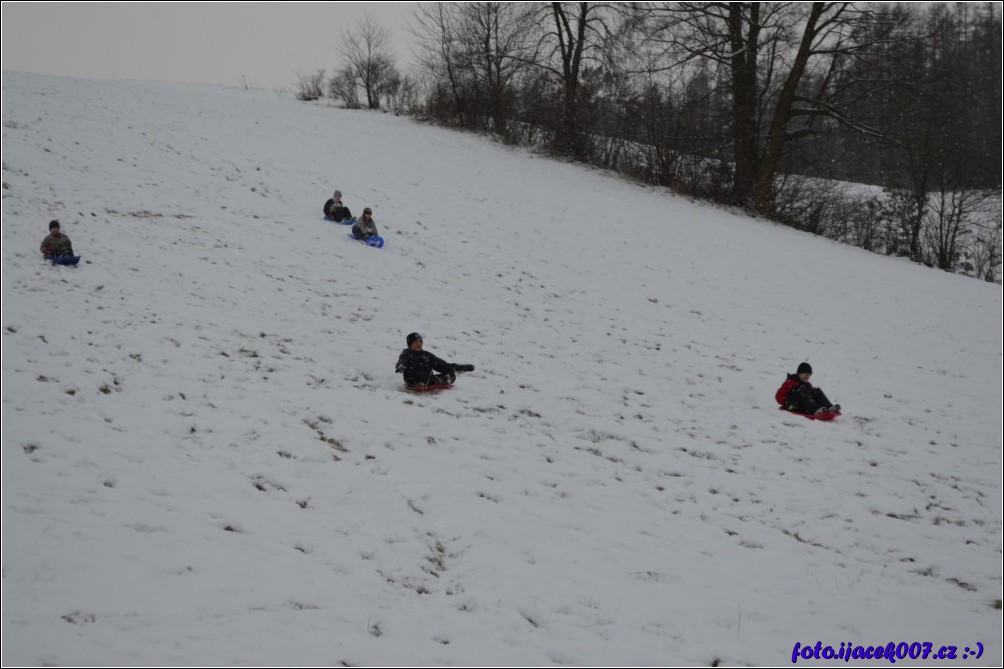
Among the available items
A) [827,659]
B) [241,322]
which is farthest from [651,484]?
[241,322]

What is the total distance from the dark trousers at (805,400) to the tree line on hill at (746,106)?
17401 mm

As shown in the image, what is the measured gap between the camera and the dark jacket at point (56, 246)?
966 centimetres

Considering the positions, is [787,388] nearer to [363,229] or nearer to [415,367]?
[415,367]

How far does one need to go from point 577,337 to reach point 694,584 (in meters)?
6.50

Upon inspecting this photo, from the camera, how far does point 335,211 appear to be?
586 inches

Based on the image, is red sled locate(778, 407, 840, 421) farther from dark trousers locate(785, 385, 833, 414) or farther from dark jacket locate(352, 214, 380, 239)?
dark jacket locate(352, 214, 380, 239)

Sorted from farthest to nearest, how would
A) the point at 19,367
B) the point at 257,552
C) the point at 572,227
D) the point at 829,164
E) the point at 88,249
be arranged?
the point at 829,164
the point at 572,227
the point at 88,249
the point at 19,367
the point at 257,552

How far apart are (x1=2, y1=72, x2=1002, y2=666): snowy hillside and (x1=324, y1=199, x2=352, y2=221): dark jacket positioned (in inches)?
46.3

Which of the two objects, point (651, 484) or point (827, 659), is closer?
point (827, 659)

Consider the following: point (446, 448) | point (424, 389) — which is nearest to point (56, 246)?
point (424, 389)

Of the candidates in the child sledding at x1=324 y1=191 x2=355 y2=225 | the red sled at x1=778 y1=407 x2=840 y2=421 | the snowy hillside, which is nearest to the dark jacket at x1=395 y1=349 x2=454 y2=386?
the snowy hillside

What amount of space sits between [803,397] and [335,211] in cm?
1173

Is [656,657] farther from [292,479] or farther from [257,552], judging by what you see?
[292,479]

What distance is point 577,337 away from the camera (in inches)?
429
